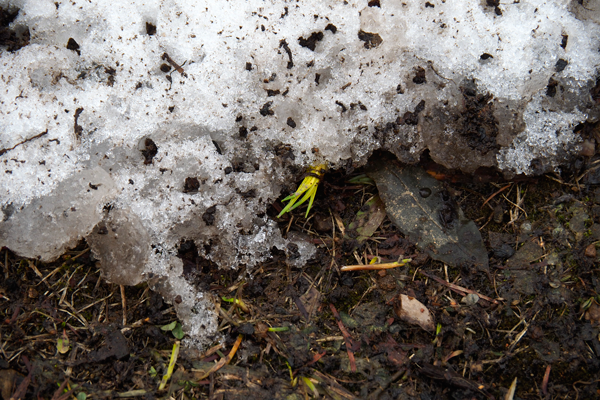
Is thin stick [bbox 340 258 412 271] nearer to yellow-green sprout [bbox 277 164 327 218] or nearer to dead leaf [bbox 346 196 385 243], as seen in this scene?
dead leaf [bbox 346 196 385 243]

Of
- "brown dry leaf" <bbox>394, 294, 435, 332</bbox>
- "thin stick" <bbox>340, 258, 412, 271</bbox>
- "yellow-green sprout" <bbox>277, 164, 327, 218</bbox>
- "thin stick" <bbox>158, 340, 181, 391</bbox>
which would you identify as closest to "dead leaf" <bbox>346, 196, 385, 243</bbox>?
"thin stick" <bbox>340, 258, 412, 271</bbox>

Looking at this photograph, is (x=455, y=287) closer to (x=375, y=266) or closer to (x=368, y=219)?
(x=375, y=266)

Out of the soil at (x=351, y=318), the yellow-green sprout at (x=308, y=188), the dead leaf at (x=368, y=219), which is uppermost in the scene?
the yellow-green sprout at (x=308, y=188)

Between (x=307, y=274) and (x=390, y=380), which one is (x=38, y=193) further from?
(x=390, y=380)

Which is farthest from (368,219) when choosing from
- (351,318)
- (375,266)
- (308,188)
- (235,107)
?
(235,107)

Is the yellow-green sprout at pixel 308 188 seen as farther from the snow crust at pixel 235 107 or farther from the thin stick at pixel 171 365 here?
the thin stick at pixel 171 365

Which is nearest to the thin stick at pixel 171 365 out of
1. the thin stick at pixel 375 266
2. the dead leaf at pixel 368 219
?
the thin stick at pixel 375 266

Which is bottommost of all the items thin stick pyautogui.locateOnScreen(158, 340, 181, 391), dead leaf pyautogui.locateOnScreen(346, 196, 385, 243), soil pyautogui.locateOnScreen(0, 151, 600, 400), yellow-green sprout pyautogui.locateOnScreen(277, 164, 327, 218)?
thin stick pyautogui.locateOnScreen(158, 340, 181, 391)
